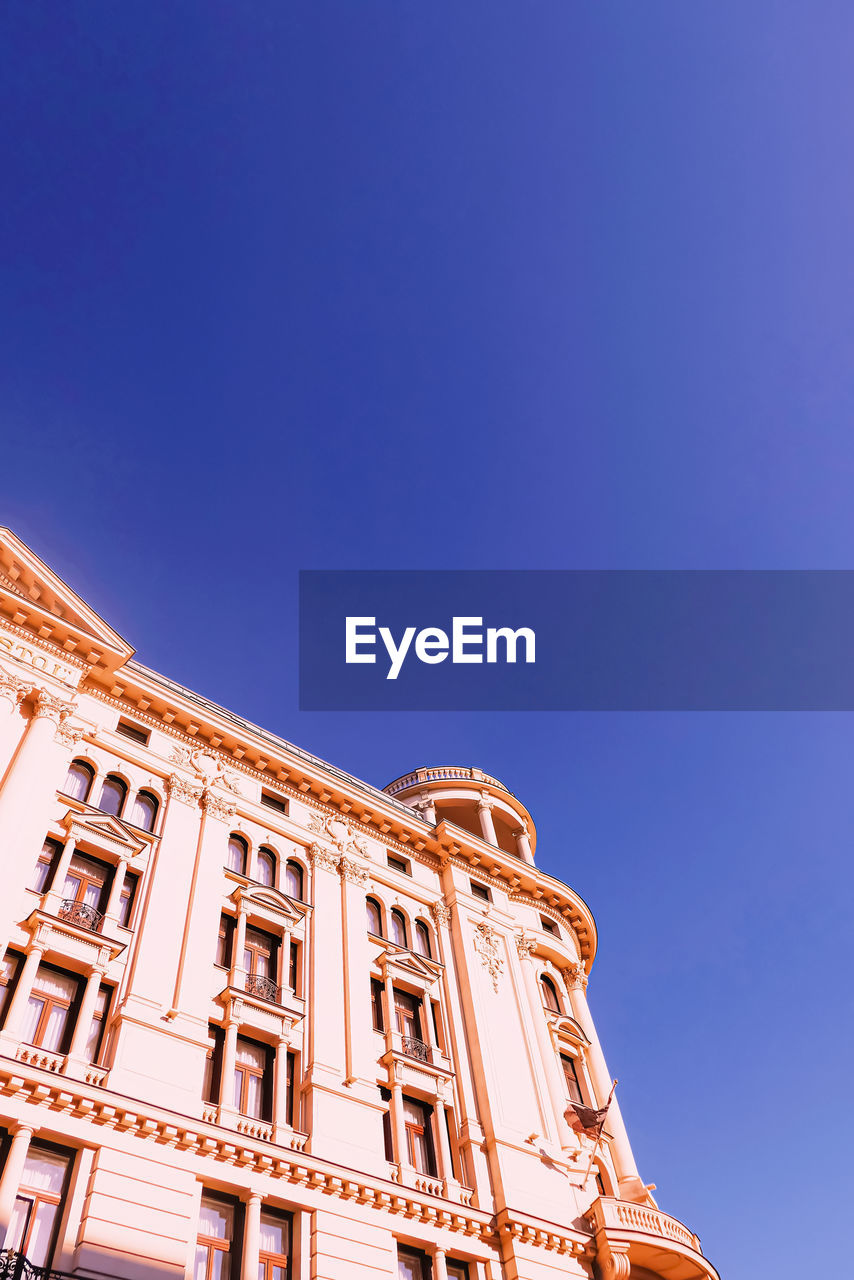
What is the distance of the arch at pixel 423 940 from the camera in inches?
1362

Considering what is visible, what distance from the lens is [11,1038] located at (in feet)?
71.5

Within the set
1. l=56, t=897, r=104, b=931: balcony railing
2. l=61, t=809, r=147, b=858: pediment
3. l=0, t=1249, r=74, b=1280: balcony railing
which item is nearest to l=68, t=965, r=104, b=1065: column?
l=56, t=897, r=104, b=931: balcony railing

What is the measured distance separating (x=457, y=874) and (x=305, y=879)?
760 cm

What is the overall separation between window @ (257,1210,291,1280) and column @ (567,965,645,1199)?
14.0m

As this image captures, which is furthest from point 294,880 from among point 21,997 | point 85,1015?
point 21,997

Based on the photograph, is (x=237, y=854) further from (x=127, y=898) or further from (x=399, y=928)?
(x=399, y=928)

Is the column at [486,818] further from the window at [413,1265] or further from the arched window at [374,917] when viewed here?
the window at [413,1265]

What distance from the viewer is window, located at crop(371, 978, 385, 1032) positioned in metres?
30.4

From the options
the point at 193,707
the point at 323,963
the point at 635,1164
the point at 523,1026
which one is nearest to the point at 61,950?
the point at 323,963

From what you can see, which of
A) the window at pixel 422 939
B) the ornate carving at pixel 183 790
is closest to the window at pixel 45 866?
the ornate carving at pixel 183 790

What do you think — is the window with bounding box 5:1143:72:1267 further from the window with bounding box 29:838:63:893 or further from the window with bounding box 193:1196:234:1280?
the window with bounding box 29:838:63:893

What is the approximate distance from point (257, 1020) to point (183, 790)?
8.51 m

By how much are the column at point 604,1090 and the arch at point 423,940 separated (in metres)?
6.99

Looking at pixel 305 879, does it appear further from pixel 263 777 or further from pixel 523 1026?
pixel 523 1026
